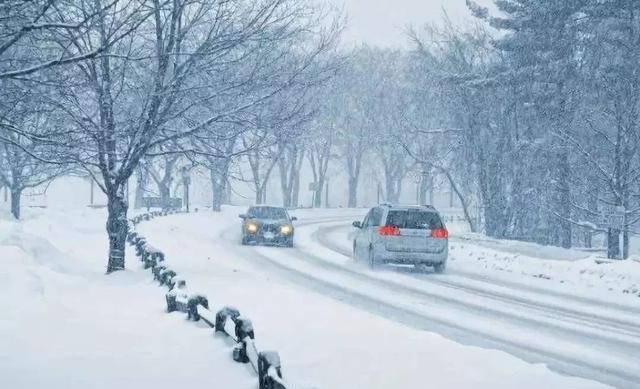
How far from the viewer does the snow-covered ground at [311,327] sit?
688cm

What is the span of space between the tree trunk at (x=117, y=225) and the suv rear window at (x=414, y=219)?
7.25 metres

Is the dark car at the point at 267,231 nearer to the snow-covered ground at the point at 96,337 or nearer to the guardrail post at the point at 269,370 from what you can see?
the snow-covered ground at the point at 96,337

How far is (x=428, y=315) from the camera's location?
11.8 metres

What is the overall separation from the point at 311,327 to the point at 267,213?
728 inches

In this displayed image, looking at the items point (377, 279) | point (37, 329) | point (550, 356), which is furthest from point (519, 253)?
point (37, 329)

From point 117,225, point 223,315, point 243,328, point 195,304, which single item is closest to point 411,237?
point 117,225

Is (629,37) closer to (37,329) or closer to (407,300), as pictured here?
(407,300)

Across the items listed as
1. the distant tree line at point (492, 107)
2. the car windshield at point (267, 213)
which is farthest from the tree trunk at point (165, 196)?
the car windshield at point (267, 213)

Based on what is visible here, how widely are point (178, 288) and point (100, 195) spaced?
12105 cm

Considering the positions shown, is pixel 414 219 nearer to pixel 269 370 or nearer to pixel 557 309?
pixel 557 309

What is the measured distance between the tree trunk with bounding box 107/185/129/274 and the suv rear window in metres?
7.25

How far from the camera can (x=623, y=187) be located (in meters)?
20.8

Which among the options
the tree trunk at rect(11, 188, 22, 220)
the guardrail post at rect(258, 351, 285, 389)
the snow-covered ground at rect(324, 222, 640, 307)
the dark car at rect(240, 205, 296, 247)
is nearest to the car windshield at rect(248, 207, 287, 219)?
the dark car at rect(240, 205, 296, 247)

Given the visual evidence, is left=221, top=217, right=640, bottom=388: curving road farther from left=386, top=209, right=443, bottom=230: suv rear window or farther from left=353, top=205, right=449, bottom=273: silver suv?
left=386, top=209, right=443, bottom=230: suv rear window
